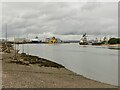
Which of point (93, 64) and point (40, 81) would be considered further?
point (93, 64)

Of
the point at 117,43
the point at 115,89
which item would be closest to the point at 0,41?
the point at 117,43

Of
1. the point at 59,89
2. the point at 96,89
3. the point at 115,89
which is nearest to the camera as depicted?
the point at 59,89

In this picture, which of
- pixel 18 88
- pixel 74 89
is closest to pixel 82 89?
pixel 74 89

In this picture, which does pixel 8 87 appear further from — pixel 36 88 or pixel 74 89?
pixel 74 89

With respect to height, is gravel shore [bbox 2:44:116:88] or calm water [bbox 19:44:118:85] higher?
gravel shore [bbox 2:44:116:88]

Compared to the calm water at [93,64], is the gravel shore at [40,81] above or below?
above

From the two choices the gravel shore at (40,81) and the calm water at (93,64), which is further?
the calm water at (93,64)

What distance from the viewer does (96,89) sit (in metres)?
16.0

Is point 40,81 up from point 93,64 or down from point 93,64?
up

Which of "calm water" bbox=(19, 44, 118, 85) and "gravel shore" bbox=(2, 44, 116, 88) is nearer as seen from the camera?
"gravel shore" bbox=(2, 44, 116, 88)

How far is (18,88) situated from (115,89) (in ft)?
24.6

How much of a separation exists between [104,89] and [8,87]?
7.02 metres

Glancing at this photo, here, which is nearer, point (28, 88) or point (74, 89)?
Answer: point (28, 88)

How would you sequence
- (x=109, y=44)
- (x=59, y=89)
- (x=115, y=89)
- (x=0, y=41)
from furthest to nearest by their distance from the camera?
(x=109, y=44) → (x=0, y=41) → (x=115, y=89) → (x=59, y=89)
